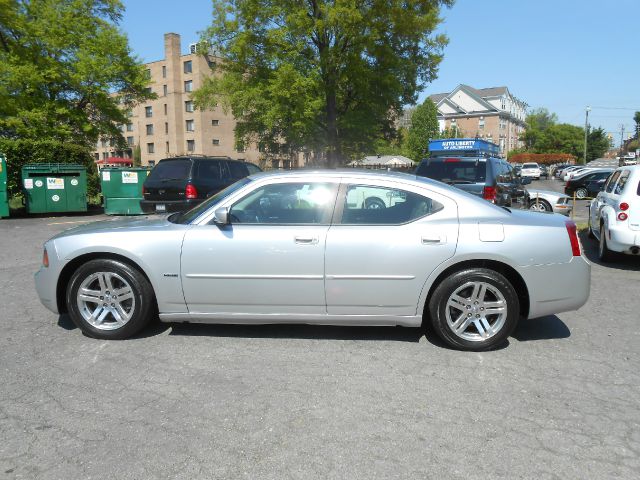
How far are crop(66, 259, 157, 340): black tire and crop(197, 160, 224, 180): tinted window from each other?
24.5 ft

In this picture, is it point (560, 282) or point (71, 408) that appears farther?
point (560, 282)

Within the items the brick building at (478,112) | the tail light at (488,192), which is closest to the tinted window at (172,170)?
the tail light at (488,192)

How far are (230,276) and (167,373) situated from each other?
0.92 m

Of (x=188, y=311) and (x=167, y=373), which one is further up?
(x=188, y=311)

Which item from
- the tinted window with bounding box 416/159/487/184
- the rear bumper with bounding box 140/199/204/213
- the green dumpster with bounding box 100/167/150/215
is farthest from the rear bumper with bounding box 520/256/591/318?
the green dumpster with bounding box 100/167/150/215

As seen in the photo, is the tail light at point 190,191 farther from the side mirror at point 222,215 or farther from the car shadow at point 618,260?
the car shadow at point 618,260

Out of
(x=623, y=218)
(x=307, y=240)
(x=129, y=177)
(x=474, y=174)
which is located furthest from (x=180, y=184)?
(x=623, y=218)

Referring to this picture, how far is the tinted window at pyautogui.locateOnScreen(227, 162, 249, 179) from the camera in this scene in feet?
41.1

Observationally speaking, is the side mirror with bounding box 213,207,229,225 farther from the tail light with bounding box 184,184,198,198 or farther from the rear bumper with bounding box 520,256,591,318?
the tail light with bounding box 184,184,198,198

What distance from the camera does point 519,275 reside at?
167 inches

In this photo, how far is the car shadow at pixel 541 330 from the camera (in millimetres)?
4648

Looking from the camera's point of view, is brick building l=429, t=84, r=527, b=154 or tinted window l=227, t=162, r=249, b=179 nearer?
tinted window l=227, t=162, r=249, b=179

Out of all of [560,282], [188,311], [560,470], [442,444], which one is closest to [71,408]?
[188,311]

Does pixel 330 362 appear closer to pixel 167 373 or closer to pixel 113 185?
pixel 167 373
